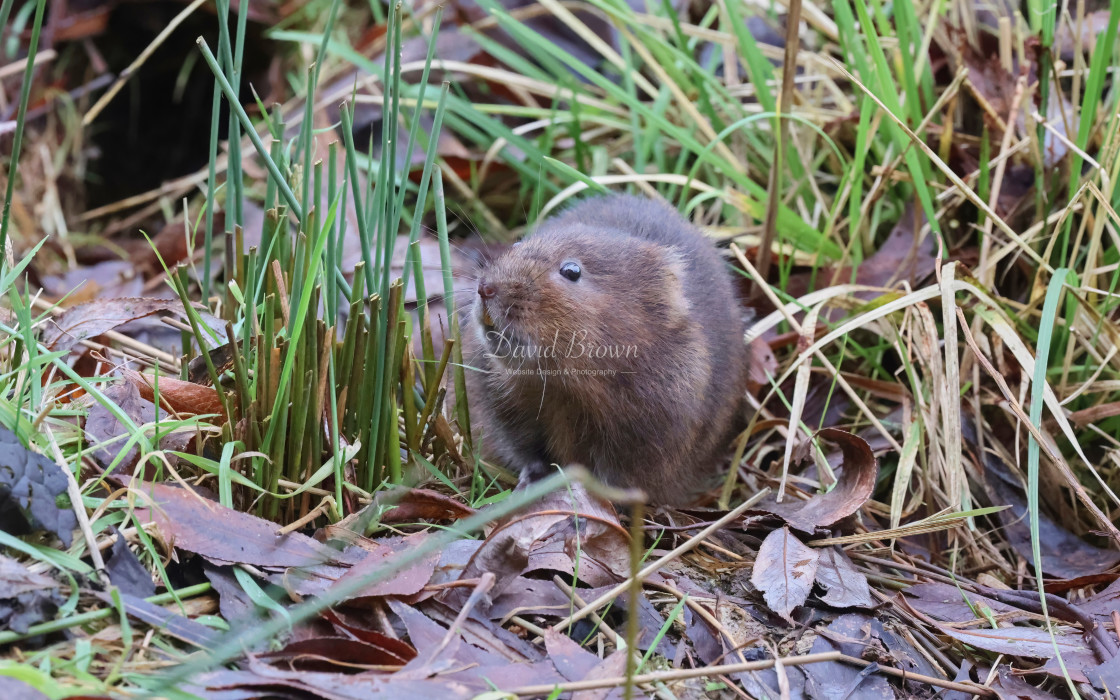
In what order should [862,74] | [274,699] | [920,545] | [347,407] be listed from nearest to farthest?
[274,699] → [347,407] → [920,545] → [862,74]

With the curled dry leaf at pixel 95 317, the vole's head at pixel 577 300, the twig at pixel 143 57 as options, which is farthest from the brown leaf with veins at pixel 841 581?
the twig at pixel 143 57

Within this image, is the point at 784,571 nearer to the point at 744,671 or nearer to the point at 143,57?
the point at 744,671

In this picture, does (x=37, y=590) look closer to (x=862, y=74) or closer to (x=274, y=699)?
(x=274, y=699)

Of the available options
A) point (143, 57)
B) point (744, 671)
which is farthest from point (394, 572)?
point (143, 57)

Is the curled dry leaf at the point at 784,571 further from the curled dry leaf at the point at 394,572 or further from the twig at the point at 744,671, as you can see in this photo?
the curled dry leaf at the point at 394,572

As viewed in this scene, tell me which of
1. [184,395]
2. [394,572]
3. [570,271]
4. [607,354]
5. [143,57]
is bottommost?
[394,572]

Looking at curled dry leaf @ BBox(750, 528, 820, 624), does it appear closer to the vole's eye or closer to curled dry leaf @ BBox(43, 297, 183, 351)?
the vole's eye

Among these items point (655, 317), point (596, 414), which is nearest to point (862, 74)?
point (655, 317)
